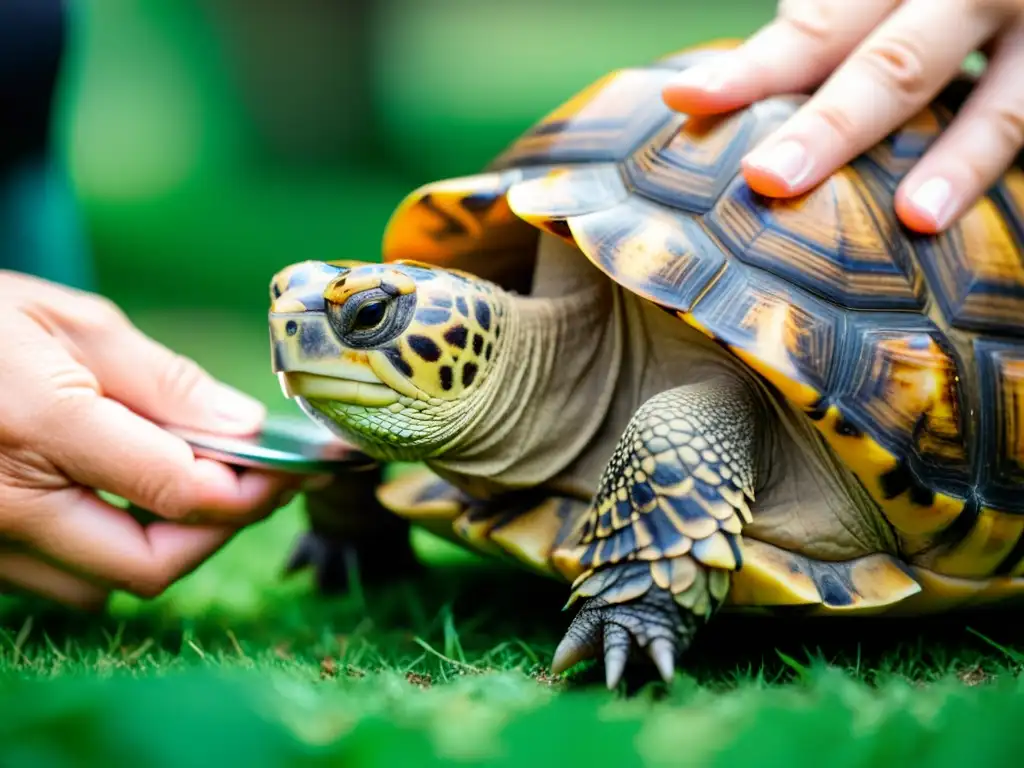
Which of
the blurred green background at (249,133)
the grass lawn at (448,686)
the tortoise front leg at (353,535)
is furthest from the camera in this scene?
the blurred green background at (249,133)

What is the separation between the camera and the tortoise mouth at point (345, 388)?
201 centimetres

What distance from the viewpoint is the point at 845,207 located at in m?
2.07

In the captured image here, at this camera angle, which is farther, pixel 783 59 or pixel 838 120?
pixel 783 59

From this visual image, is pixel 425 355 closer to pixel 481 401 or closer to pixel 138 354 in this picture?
pixel 481 401

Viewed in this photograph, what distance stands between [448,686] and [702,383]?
A: 2.64 ft

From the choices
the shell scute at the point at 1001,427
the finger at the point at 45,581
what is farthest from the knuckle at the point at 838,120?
→ the finger at the point at 45,581

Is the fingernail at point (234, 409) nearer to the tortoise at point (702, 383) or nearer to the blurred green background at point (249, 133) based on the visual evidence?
the tortoise at point (702, 383)

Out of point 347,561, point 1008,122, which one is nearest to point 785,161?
point 1008,122

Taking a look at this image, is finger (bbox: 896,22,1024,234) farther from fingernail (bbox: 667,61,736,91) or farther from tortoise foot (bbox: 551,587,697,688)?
tortoise foot (bbox: 551,587,697,688)

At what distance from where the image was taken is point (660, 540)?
1.79 meters

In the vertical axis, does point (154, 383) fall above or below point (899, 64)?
below

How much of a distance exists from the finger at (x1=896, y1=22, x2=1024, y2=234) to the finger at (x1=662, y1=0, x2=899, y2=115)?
289 millimetres

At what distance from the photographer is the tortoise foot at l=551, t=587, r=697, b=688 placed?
1.73 meters

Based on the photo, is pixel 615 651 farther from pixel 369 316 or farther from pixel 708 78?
pixel 708 78
